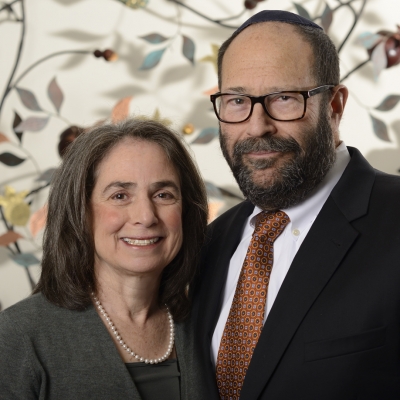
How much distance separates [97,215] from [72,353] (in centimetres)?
39

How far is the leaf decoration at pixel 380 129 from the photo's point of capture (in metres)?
2.83

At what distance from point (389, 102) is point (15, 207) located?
63.7 inches

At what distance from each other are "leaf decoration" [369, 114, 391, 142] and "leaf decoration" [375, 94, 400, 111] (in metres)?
0.05

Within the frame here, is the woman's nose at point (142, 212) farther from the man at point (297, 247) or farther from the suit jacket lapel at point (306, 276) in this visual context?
the suit jacket lapel at point (306, 276)

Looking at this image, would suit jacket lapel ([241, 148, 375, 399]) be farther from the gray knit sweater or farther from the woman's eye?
the woman's eye

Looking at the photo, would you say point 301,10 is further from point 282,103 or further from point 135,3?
point 282,103

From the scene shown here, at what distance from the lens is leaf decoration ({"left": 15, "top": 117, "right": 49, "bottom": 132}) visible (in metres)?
2.77

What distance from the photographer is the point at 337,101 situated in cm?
199

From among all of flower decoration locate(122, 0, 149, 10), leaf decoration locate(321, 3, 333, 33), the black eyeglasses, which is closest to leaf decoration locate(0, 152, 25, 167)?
flower decoration locate(122, 0, 149, 10)

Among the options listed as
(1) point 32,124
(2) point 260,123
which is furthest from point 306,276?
(1) point 32,124

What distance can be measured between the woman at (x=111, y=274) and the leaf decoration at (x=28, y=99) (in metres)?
0.89

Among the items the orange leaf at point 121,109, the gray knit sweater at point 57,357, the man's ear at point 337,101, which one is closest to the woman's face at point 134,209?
the gray knit sweater at point 57,357

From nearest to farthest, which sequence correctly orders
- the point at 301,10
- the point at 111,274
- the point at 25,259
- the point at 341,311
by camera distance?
the point at 341,311, the point at 111,274, the point at 301,10, the point at 25,259

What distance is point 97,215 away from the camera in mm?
1914
